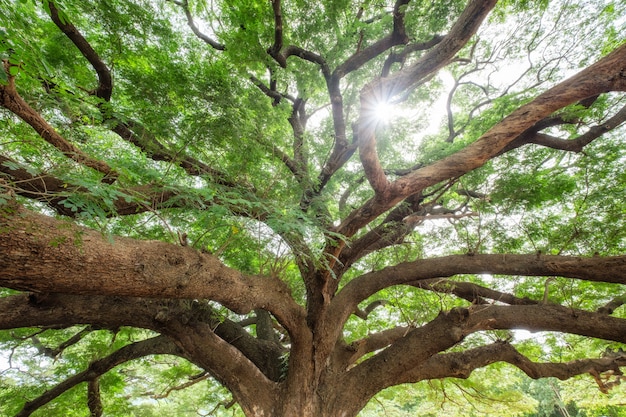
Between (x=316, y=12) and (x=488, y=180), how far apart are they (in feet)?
12.1

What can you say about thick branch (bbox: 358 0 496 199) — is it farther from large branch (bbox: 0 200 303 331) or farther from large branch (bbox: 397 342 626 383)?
large branch (bbox: 397 342 626 383)

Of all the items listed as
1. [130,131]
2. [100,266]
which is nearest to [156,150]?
[130,131]

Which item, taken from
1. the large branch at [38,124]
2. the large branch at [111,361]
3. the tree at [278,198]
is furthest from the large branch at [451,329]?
the large branch at [38,124]

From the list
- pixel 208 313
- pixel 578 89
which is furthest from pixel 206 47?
pixel 578 89

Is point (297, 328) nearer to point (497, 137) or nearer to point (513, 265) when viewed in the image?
point (513, 265)

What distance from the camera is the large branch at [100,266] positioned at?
4.65 ft

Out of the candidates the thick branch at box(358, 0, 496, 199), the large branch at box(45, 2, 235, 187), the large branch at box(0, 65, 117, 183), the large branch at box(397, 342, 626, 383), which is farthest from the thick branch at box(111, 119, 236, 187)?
the large branch at box(397, 342, 626, 383)

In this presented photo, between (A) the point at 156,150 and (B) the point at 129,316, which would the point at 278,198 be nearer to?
(A) the point at 156,150

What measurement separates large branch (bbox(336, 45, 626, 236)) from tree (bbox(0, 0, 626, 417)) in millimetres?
19

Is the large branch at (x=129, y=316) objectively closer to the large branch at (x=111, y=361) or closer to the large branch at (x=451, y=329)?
the large branch at (x=111, y=361)

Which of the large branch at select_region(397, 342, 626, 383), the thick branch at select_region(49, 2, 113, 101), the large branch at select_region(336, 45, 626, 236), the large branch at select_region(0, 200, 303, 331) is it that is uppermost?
the thick branch at select_region(49, 2, 113, 101)

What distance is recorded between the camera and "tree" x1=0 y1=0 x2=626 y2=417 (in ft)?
6.84

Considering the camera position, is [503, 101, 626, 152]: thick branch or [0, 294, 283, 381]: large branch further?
[503, 101, 626, 152]: thick branch

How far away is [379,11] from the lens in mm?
4641
